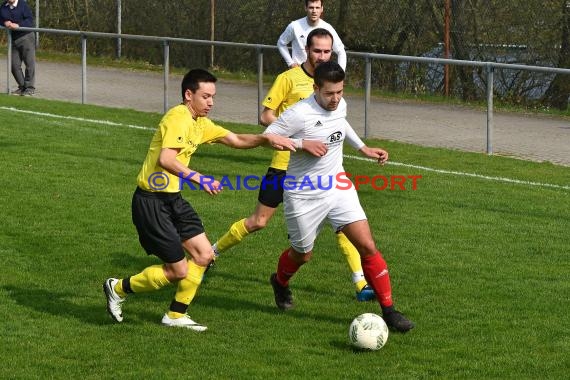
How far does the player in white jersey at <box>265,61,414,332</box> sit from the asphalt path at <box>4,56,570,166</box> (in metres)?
9.26

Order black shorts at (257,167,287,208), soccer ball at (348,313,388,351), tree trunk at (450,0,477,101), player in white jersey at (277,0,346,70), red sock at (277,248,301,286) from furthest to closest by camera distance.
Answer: tree trunk at (450,0,477,101) < player in white jersey at (277,0,346,70) < black shorts at (257,167,287,208) < red sock at (277,248,301,286) < soccer ball at (348,313,388,351)

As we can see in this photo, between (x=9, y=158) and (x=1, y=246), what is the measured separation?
5144 mm

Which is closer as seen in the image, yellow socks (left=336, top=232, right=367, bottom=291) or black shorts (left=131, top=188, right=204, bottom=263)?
black shorts (left=131, top=188, right=204, bottom=263)

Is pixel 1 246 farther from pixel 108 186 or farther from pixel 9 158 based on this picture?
pixel 9 158

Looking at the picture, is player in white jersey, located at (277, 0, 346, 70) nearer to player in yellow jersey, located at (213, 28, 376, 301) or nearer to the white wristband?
player in yellow jersey, located at (213, 28, 376, 301)

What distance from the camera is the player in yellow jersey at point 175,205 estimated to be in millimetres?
8266

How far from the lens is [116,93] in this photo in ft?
80.4

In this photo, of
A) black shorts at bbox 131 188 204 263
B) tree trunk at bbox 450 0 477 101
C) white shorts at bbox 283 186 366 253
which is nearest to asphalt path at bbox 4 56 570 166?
tree trunk at bbox 450 0 477 101

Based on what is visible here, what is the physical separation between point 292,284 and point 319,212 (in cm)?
148

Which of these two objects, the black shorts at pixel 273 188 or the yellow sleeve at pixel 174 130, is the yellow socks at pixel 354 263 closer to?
the black shorts at pixel 273 188

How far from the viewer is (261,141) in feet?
27.9

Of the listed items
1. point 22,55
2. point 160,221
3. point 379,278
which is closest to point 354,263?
point 379,278

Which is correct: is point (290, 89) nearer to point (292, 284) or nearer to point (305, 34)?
point (292, 284)

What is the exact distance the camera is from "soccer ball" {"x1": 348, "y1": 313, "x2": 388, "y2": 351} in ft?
26.0
